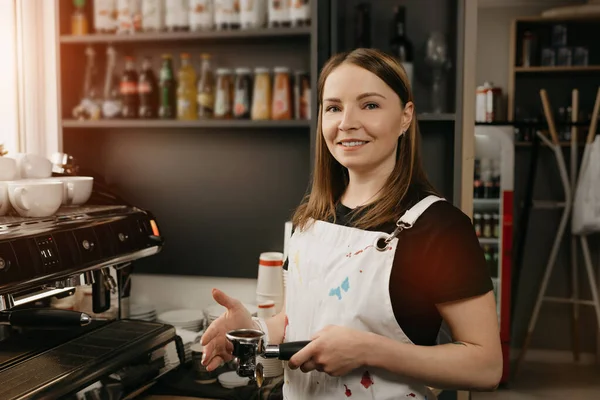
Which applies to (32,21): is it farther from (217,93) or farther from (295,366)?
(295,366)

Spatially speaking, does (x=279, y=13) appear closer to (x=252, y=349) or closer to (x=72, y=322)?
(x=72, y=322)

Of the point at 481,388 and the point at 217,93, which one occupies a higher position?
the point at 217,93

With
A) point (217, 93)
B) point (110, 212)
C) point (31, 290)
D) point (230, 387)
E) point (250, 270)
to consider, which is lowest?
point (230, 387)

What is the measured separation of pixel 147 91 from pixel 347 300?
1349 mm

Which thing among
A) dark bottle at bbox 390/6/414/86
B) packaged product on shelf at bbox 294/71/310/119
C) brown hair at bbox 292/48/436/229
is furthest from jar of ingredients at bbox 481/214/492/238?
brown hair at bbox 292/48/436/229

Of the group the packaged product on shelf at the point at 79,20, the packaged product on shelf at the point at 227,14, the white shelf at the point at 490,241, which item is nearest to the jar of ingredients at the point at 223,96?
the packaged product on shelf at the point at 227,14

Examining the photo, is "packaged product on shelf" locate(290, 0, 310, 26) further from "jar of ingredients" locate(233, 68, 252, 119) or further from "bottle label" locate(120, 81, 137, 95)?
"bottle label" locate(120, 81, 137, 95)

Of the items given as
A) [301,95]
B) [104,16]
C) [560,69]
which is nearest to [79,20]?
[104,16]

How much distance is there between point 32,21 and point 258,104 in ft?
2.95

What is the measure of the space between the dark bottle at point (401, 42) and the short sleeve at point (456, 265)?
3.59 ft

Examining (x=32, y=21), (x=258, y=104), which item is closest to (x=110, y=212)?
(x=258, y=104)

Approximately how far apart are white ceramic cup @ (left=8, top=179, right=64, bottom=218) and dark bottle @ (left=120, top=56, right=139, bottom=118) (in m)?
0.81

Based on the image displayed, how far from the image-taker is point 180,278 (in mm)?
2289

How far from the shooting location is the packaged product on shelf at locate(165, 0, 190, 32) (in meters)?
2.07
